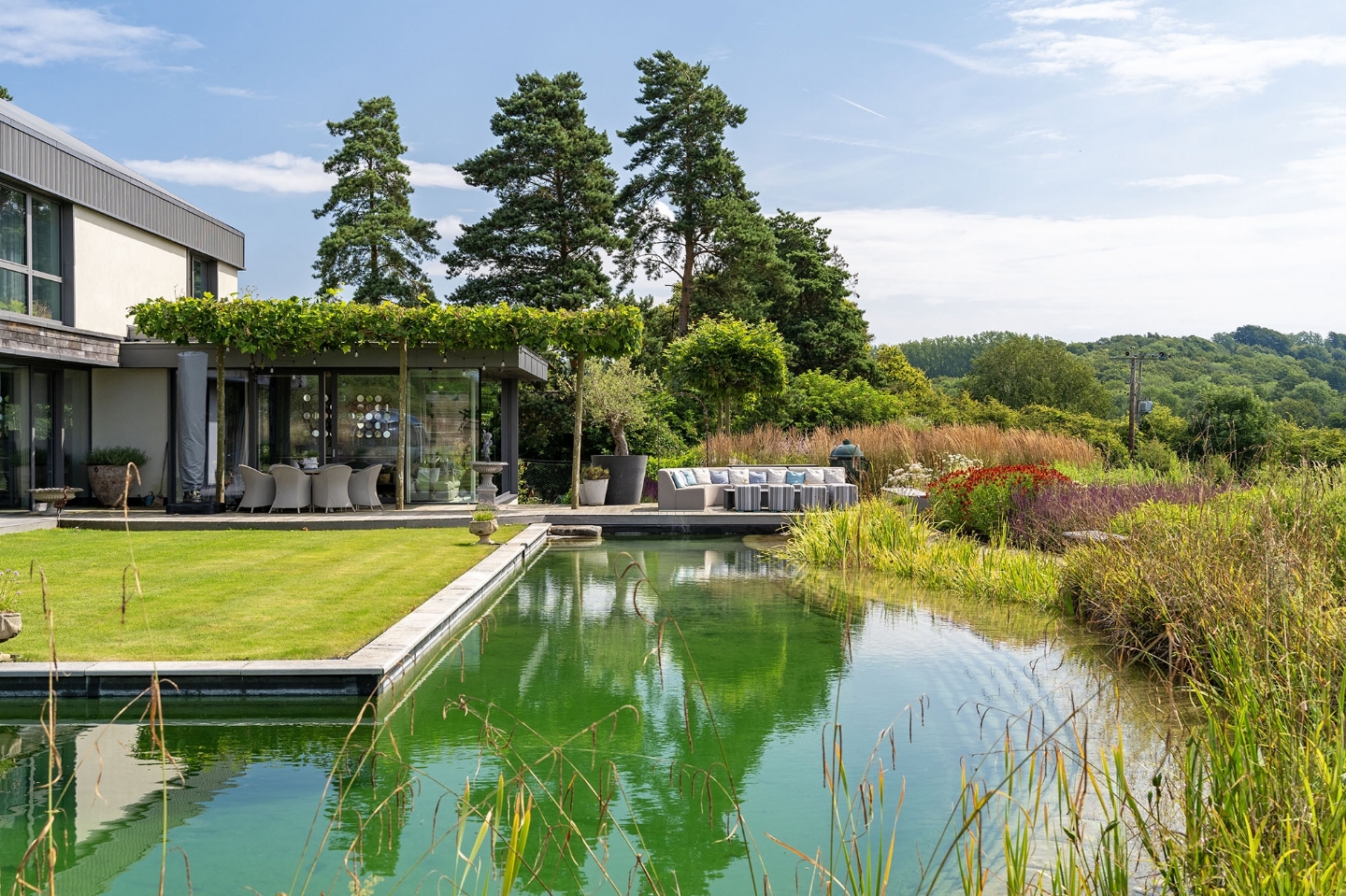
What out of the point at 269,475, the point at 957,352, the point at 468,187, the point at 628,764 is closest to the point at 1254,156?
the point at 628,764

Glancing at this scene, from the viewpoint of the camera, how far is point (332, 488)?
43.7 feet

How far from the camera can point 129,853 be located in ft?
11.1

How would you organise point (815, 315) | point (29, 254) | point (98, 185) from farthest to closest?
point (815, 315) → point (98, 185) → point (29, 254)

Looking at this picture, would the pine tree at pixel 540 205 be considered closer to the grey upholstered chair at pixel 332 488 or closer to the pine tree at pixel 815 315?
the pine tree at pixel 815 315

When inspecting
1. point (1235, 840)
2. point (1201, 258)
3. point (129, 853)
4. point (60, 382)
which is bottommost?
point (129, 853)

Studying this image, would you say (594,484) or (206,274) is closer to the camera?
(594,484)

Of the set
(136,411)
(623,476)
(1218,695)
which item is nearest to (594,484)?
(623,476)

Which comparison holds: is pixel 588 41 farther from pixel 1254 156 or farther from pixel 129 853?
pixel 129 853

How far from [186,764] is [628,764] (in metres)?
1.81

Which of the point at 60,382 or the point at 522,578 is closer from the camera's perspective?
the point at 522,578

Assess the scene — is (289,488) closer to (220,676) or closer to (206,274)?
(206,274)

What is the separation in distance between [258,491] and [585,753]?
10221mm

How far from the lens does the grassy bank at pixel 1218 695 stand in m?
2.16

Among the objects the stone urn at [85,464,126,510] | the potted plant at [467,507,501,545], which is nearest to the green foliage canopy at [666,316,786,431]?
the potted plant at [467,507,501,545]
